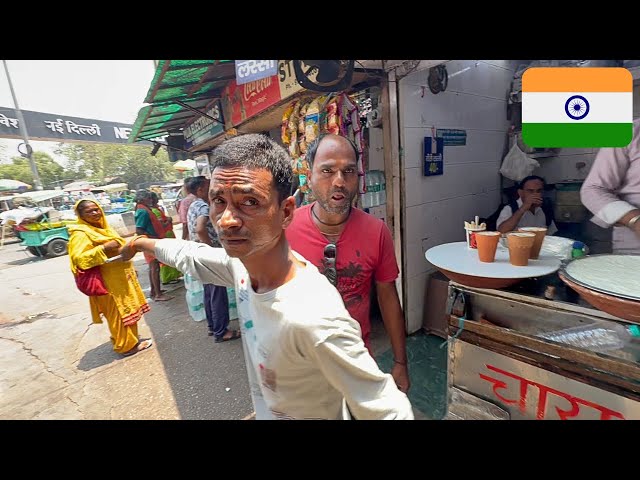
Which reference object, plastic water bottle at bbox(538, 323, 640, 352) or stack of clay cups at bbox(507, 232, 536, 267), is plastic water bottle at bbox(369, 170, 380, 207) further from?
plastic water bottle at bbox(538, 323, 640, 352)

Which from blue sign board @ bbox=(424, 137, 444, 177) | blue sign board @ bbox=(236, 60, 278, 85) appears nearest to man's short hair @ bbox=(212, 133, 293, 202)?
blue sign board @ bbox=(236, 60, 278, 85)

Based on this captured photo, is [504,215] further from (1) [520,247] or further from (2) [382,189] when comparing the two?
(1) [520,247]

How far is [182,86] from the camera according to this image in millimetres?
4836

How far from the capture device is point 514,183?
406cm

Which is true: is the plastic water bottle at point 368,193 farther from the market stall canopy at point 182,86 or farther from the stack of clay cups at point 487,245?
the market stall canopy at point 182,86

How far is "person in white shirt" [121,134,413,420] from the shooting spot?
805 mm

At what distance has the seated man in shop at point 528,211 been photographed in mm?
3193

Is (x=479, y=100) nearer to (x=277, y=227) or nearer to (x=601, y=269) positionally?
(x=601, y=269)

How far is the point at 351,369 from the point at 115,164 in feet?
130

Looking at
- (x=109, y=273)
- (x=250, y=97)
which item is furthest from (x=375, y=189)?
(x=109, y=273)

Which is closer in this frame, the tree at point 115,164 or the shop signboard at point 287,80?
the shop signboard at point 287,80

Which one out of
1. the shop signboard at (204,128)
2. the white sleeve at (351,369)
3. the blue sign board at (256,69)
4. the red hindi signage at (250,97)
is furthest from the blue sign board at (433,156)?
the shop signboard at (204,128)

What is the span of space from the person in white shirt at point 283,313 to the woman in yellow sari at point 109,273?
9.70 ft
